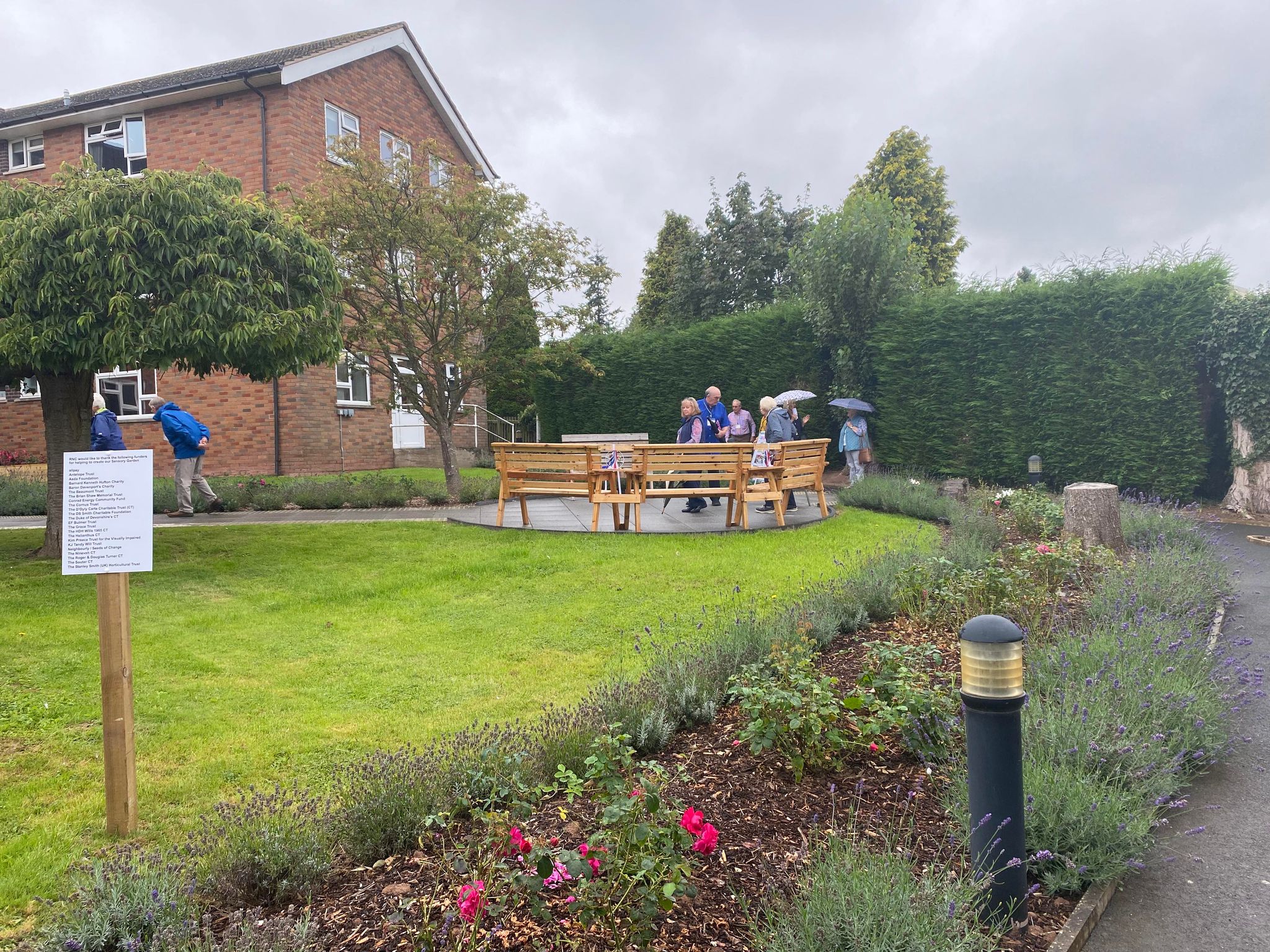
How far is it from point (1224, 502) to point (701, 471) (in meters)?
8.61

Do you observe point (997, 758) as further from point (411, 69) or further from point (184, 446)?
point (411, 69)

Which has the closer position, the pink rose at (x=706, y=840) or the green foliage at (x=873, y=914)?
the green foliage at (x=873, y=914)

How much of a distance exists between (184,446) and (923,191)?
1116 inches

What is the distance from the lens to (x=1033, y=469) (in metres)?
13.1

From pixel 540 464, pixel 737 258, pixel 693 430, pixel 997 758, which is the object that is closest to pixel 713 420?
pixel 693 430

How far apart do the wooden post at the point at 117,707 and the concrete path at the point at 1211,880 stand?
3303 millimetres

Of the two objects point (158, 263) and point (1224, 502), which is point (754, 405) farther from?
point (158, 263)

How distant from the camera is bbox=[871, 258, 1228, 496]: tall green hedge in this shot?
12586 mm

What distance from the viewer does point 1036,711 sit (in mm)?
3170

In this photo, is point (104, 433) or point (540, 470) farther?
point (540, 470)

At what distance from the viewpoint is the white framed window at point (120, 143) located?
19.5m

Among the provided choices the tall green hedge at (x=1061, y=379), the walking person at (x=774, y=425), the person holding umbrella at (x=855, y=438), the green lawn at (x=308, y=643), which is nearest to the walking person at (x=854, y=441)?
the person holding umbrella at (x=855, y=438)

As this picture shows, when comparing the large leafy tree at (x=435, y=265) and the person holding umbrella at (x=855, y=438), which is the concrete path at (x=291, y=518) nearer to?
the large leafy tree at (x=435, y=265)

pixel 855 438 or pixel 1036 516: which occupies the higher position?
pixel 855 438
